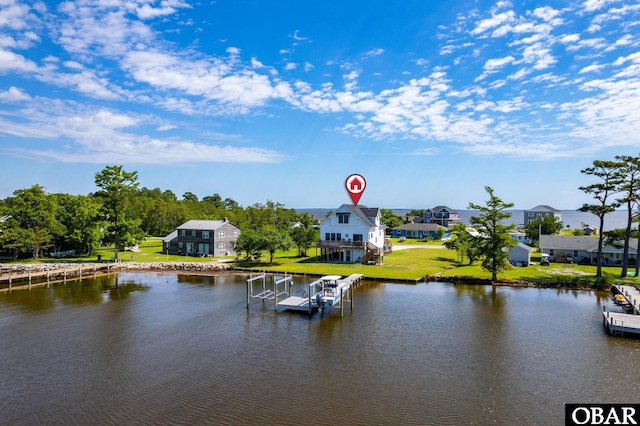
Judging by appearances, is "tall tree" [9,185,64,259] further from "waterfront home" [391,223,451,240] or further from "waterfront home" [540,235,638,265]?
"waterfront home" [540,235,638,265]

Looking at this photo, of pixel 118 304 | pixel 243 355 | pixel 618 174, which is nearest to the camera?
pixel 243 355

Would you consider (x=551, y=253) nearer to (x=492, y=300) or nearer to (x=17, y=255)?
(x=492, y=300)

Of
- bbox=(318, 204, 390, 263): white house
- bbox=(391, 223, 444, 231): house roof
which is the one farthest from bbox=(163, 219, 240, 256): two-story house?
bbox=(391, 223, 444, 231): house roof

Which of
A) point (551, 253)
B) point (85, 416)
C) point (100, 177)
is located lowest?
point (85, 416)

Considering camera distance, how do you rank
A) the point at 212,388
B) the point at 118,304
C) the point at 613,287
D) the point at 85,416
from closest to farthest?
the point at 85,416 → the point at 212,388 → the point at 118,304 → the point at 613,287

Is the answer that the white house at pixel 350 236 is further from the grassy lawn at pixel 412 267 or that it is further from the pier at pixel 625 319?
the pier at pixel 625 319

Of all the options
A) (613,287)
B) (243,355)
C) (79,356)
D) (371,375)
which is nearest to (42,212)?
(79,356)

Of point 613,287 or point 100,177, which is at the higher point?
point 100,177

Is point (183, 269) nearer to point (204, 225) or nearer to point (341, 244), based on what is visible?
point (204, 225)
